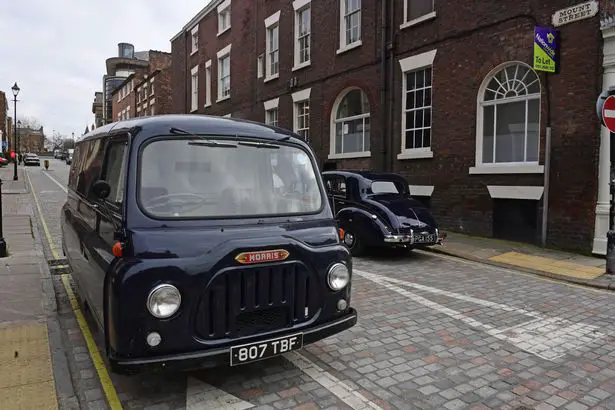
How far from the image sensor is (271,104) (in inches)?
801

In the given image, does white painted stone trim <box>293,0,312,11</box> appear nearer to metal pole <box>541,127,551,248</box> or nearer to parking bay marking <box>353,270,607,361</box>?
metal pole <box>541,127,551,248</box>

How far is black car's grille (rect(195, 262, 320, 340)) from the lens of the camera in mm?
3291

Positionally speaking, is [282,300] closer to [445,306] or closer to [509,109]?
[445,306]

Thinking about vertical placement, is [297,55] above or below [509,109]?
above

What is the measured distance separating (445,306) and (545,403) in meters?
2.45

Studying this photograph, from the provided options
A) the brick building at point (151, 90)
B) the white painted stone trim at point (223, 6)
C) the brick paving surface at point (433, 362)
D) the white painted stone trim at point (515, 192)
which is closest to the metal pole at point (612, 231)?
the brick paving surface at point (433, 362)

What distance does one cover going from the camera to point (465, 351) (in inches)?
178

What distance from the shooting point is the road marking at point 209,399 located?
3361 mm

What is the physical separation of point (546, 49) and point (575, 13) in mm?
847

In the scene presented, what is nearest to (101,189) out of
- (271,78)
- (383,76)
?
(383,76)

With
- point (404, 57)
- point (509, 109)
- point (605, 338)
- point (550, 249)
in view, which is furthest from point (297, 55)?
point (605, 338)

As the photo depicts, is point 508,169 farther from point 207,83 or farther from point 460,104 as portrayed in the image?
point 207,83

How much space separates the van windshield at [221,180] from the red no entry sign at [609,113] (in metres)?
5.74

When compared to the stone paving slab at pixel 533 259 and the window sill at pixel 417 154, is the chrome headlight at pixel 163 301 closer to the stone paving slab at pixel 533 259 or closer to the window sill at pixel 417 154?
the stone paving slab at pixel 533 259
